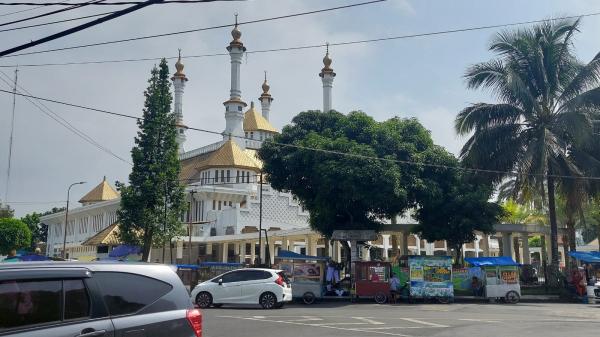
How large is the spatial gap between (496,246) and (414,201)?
4263 cm

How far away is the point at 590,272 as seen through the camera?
100ft

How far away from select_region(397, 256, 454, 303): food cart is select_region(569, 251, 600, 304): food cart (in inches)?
262

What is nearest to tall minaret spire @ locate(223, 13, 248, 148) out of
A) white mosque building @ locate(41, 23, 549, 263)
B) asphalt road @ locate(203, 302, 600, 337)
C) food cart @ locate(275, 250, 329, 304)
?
white mosque building @ locate(41, 23, 549, 263)

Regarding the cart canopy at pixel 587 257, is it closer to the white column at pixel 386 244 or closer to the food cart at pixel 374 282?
the food cart at pixel 374 282

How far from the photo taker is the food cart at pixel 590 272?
87.0 feet

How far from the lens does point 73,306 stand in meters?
4.98

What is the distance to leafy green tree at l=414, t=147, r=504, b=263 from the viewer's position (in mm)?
29609

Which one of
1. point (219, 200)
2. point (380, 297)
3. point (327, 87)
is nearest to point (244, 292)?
point (380, 297)

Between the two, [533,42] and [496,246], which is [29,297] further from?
[496,246]

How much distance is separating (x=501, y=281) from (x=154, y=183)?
21.5 m

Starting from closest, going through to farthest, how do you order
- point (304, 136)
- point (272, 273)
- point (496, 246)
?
point (272, 273) → point (304, 136) → point (496, 246)

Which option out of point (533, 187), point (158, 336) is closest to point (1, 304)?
point (158, 336)

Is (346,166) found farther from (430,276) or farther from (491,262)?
(491,262)

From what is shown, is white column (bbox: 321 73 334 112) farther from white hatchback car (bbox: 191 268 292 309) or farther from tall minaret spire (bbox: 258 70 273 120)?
white hatchback car (bbox: 191 268 292 309)
